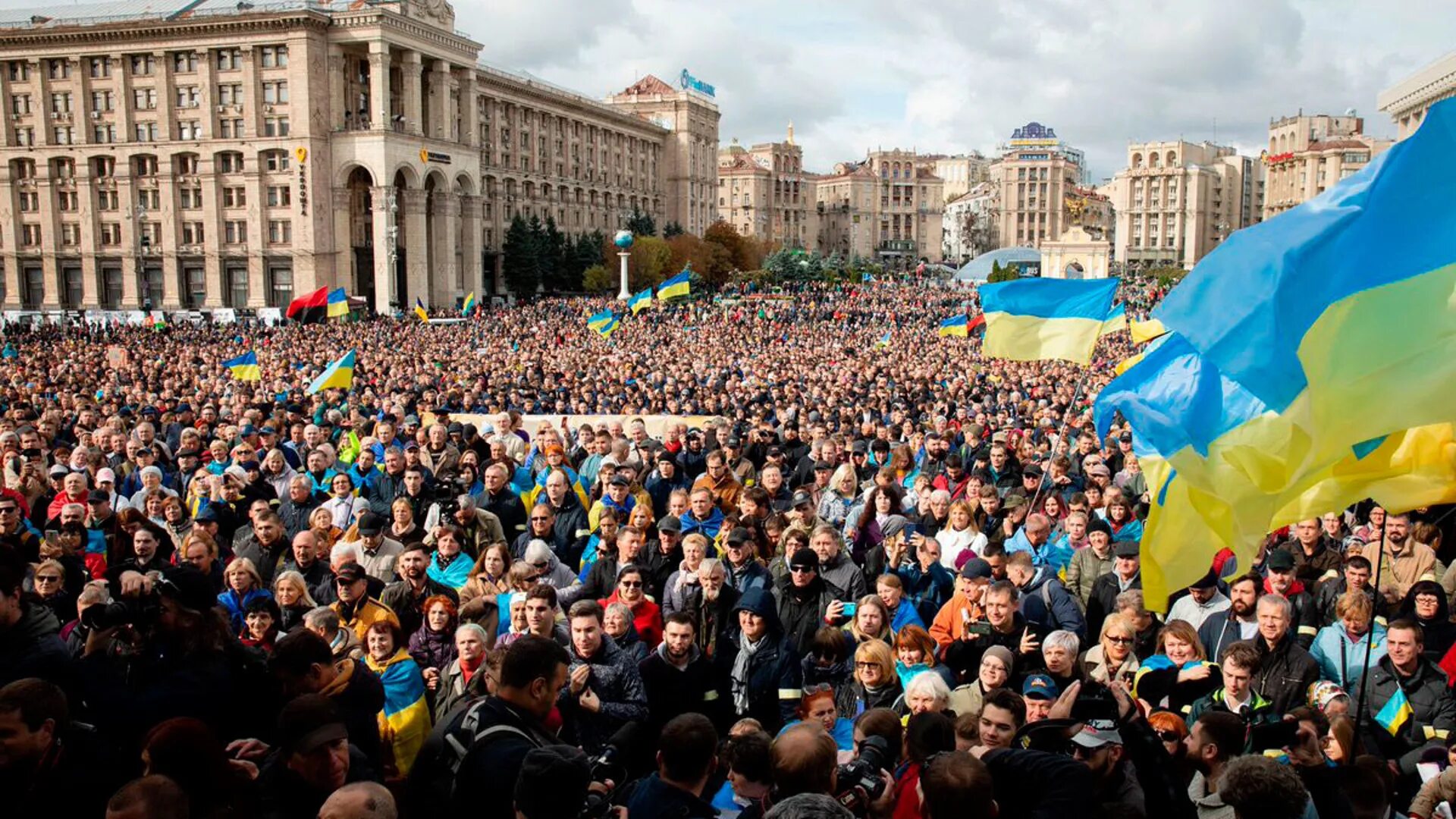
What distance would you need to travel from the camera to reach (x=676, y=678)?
193 inches

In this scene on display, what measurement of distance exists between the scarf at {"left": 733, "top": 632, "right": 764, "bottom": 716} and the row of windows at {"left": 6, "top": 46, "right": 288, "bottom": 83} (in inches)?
2369

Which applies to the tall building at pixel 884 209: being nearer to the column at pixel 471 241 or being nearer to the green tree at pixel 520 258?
the green tree at pixel 520 258

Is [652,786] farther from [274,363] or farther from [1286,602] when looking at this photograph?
[274,363]

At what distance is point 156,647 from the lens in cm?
421

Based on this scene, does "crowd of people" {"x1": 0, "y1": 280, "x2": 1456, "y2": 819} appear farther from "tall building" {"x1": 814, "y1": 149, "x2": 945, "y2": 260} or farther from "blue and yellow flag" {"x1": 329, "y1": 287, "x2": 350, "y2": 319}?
"tall building" {"x1": 814, "y1": 149, "x2": 945, "y2": 260}

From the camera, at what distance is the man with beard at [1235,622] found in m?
5.68

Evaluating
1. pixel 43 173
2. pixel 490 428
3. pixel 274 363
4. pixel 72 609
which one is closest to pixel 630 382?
pixel 490 428

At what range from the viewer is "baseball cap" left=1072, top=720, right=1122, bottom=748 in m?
3.57

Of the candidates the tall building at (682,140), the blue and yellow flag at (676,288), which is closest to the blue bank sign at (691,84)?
the tall building at (682,140)

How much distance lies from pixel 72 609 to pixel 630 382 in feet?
49.5

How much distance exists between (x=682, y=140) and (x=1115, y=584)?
9641 centimetres

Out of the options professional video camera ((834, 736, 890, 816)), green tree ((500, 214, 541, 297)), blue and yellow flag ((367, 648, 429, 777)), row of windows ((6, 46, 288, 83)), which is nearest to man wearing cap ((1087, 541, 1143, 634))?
professional video camera ((834, 736, 890, 816))

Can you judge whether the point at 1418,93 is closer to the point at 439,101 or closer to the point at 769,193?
the point at 439,101

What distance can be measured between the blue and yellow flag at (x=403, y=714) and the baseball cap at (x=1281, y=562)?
4.61 metres
